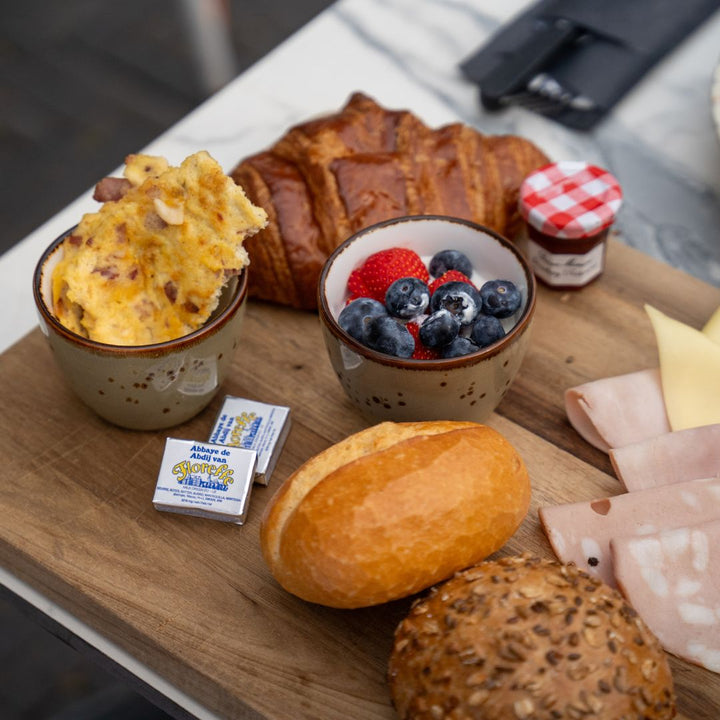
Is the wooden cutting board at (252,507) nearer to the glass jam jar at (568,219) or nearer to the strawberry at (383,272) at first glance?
the glass jam jar at (568,219)

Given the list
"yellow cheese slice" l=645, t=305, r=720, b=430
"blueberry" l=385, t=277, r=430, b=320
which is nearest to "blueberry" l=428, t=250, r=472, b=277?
"blueberry" l=385, t=277, r=430, b=320

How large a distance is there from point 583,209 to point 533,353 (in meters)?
0.28

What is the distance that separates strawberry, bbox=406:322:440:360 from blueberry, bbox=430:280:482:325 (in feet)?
0.14

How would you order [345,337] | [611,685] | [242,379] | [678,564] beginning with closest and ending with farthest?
1. [611,685]
2. [678,564]
3. [345,337]
4. [242,379]

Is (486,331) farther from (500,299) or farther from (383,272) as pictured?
(383,272)

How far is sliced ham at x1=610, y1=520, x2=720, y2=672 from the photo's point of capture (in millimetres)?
1296

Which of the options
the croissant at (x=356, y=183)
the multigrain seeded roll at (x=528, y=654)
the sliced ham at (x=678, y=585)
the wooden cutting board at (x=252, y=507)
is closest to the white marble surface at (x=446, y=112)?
the wooden cutting board at (x=252, y=507)

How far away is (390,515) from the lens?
4.09 ft

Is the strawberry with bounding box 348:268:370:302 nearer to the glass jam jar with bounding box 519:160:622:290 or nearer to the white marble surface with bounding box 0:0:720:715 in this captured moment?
the glass jam jar with bounding box 519:160:622:290

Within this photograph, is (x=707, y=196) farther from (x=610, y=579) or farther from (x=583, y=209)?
(x=610, y=579)

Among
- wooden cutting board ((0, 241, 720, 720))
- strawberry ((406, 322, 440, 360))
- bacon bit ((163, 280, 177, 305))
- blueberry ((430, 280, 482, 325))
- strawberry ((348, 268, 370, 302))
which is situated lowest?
wooden cutting board ((0, 241, 720, 720))

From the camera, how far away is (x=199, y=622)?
1368 millimetres

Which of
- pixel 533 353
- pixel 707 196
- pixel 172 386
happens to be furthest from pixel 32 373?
pixel 707 196

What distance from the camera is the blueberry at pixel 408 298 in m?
1.46
